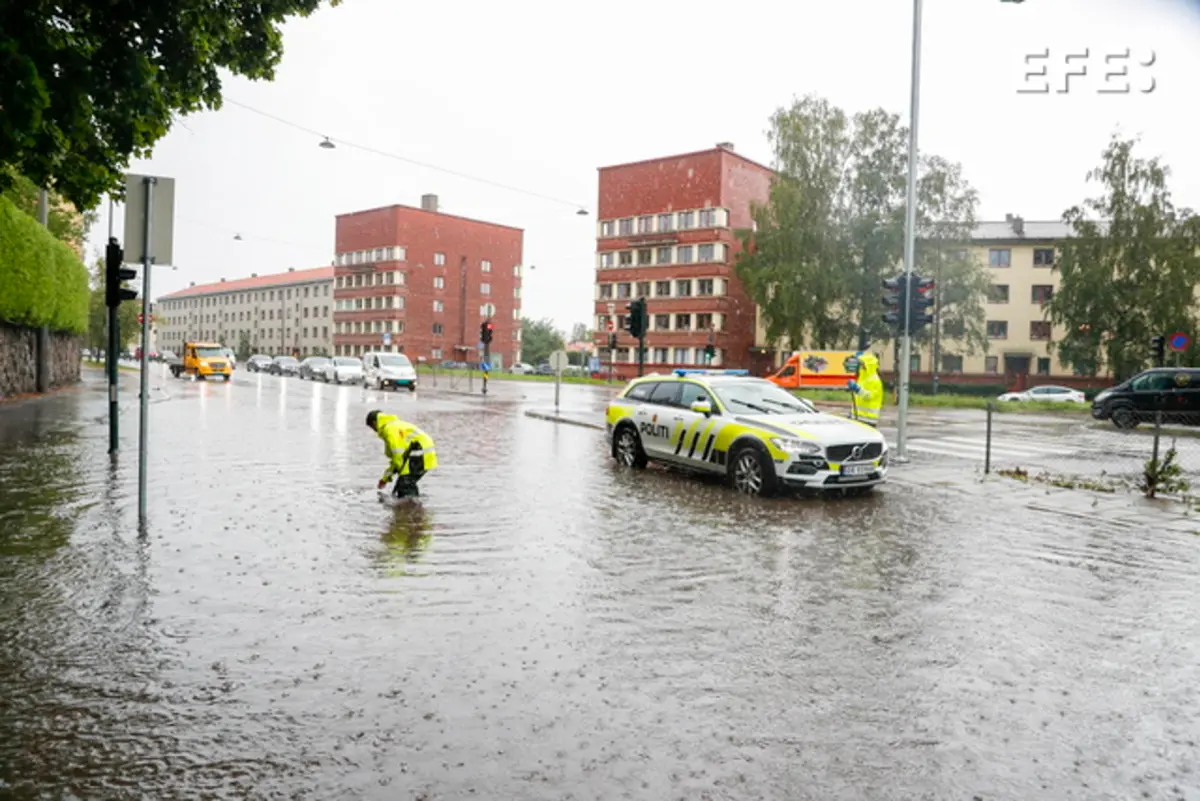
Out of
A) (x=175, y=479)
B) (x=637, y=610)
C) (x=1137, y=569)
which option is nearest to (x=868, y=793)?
(x=637, y=610)

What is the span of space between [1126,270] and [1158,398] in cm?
2443

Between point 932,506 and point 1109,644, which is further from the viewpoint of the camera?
point 932,506

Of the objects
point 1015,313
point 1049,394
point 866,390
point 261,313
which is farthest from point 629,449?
point 261,313

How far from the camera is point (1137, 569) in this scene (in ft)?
25.9

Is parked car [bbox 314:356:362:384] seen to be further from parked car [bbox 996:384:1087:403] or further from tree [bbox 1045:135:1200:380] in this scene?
tree [bbox 1045:135:1200:380]

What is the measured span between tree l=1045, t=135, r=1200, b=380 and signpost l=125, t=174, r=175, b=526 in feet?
156

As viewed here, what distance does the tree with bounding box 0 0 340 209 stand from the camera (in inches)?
304

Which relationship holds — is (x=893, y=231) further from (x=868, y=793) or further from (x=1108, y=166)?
(x=868, y=793)

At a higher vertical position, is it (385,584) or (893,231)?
(893,231)

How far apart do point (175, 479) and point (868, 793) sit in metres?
10.7

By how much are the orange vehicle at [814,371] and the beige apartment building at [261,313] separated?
79.6 m

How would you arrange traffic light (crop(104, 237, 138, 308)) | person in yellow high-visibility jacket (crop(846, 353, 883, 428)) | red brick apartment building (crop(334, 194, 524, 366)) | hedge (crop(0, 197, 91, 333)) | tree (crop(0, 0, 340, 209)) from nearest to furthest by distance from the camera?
tree (crop(0, 0, 340, 209)) → traffic light (crop(104, 237, 138, 308)) → person in yellow high-visibility jacket (crop(846, 353, 883, 428)) → hedge (crop(0, 197, 91, 333)) → red brick apartment building (crop(334, 194, 524, 366))

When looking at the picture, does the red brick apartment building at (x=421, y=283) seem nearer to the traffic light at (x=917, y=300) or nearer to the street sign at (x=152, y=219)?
the traffic light at (x=917, y=300)

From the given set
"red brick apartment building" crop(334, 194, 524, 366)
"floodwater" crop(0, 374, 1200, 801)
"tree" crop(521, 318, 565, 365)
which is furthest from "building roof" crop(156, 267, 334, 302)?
"floodwater" crop(0, 374, 1200, 801)
